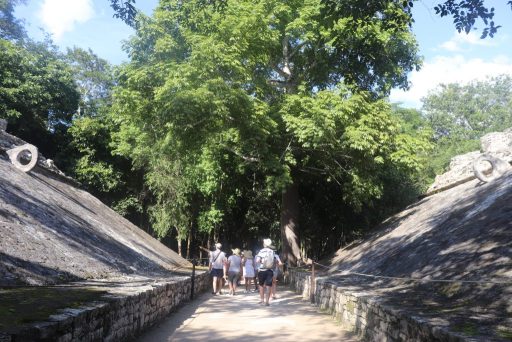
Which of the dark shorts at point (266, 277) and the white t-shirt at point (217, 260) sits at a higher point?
the white t-shirt at point (217, 260)

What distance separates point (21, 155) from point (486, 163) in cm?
1324

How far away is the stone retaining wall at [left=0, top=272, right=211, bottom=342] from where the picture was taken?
3.27m

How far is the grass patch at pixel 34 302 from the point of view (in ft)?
10.8

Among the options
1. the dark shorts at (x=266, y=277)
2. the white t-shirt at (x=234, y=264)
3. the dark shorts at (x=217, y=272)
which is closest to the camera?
the dark shorts at (x=266, y=277)

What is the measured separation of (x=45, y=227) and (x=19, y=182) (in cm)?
290

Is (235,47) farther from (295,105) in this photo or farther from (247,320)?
(247,320)

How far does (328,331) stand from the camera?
24.5 ft

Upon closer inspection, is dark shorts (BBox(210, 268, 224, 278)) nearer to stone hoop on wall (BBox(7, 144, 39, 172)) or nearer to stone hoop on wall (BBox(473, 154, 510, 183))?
stone hoop on wall (BBox(7, 144, 39, 172))

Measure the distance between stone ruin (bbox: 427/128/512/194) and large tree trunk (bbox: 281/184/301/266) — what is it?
5625 millimetres

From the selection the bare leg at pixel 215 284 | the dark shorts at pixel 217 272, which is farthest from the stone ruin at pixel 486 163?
the bare leg at pixel 215 284

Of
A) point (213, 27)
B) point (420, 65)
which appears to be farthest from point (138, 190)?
point (420, 65)

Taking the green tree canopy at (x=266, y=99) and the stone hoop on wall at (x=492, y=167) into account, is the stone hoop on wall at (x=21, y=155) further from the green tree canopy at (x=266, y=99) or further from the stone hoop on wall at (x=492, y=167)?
the stone hoop on wall at (x=492, y=167)

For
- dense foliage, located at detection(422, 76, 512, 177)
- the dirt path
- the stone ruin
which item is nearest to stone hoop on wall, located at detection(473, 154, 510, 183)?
the stone ruin

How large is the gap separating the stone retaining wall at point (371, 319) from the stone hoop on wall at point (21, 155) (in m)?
8.43
